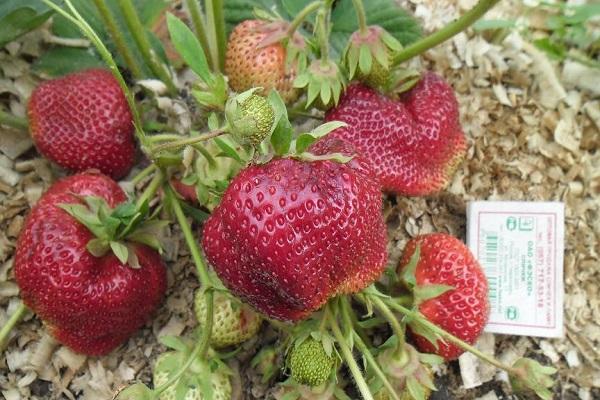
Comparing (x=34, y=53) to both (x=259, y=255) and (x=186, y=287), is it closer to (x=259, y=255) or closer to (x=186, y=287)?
(x=186, y=287)

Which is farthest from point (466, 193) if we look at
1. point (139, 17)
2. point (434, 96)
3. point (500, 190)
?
point (139, 17)

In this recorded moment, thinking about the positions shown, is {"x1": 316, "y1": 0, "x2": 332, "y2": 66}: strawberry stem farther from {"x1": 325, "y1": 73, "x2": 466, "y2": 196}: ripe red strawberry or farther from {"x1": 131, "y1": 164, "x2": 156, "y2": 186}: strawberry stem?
{"x1": 131, "y1": 164, "x2": 156, "y2": 186}: strawberry stem

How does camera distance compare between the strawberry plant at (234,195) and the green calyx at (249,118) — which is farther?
the strawberry plant at (234,195)

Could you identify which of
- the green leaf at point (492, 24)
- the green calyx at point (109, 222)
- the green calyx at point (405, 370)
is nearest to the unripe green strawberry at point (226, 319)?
the green calyx at point (109, 222)

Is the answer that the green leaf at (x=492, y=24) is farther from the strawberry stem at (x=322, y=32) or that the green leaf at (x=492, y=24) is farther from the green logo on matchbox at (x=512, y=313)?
the green logo on matchbox at (x=512, y=313)

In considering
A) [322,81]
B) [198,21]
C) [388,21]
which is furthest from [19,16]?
[388,21]

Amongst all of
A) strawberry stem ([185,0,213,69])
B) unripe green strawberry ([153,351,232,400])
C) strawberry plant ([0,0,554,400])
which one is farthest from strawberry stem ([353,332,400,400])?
strawberry stem ([185,0,213,69])

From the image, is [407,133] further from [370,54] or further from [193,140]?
[193,140]
